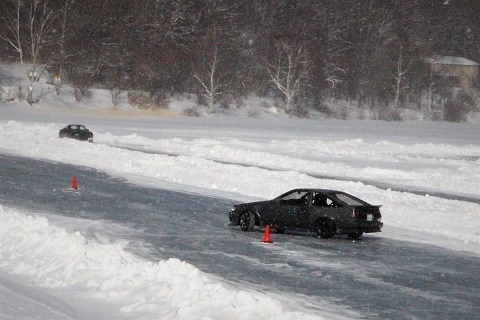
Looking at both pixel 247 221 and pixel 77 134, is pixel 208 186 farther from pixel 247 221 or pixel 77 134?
pixel 77 134

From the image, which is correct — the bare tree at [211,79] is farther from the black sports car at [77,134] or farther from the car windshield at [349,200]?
the car windshield at [349,200]

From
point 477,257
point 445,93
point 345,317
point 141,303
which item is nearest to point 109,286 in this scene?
point 141,303

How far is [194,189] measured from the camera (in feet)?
101

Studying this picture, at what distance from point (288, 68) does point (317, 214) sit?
283 feet

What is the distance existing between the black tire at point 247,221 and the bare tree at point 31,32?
6718cm

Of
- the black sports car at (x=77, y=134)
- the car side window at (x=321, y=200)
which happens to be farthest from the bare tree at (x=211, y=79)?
the car side window at (x=321, y=200)

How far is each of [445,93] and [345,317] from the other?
10916 cm

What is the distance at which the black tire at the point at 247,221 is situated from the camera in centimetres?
2123

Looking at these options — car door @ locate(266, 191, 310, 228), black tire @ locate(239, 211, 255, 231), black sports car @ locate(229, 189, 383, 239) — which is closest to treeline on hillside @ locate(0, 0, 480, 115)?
black tire @ locate(239, 211, 255, 231)

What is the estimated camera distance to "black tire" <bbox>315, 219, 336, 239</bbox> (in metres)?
20.1

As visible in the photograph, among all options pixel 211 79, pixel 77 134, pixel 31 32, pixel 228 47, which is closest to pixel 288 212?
pixel 77 134

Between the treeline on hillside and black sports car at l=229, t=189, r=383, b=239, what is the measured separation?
68.0 m

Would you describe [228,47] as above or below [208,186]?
above

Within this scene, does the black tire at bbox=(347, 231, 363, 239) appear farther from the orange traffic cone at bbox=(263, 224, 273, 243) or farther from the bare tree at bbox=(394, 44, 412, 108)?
the bare tree at bbox=(394, 44, 412, 108)
